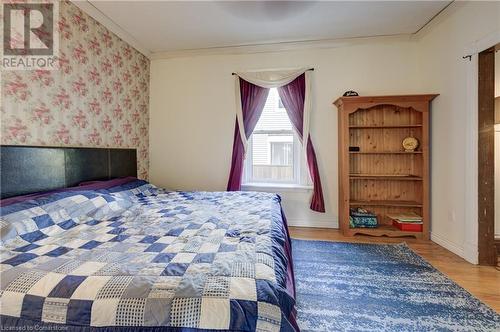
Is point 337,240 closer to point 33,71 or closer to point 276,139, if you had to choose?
point 276,139

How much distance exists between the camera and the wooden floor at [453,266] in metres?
1.73

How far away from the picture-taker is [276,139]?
339 cm

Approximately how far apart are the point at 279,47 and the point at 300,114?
974 mm

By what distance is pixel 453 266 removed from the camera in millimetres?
2109

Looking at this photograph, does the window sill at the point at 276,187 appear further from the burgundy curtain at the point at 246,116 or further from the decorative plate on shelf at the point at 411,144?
the decorative plate on shelf at the point at 411,144

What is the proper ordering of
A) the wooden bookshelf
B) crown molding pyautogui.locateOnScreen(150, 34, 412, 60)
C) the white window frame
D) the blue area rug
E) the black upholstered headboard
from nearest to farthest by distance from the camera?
1. the blue area rug
2. the black upholstered headboard
3. the wooden bookshelf
4. crown molding pyautogui.locateOnScreen(150, 34, 412, 60)
5. the white window frame

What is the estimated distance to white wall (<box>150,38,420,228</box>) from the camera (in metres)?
3.06

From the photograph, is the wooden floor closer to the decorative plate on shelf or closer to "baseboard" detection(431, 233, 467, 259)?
"baseboard" detection(431, 233, 467, 259)

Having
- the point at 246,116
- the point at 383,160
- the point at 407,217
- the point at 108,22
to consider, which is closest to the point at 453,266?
the point at 407,217

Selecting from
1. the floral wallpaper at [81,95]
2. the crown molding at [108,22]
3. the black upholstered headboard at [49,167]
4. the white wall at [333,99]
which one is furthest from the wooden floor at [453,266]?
the crown molding at [108,22]

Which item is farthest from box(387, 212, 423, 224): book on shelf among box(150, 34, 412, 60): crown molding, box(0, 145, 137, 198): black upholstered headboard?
box(0, 145, 137, 198): black upholstered headboard

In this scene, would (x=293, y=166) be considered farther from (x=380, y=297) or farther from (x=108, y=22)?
(x=108, y=22)

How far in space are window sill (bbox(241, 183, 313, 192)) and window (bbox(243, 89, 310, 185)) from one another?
0.21ft

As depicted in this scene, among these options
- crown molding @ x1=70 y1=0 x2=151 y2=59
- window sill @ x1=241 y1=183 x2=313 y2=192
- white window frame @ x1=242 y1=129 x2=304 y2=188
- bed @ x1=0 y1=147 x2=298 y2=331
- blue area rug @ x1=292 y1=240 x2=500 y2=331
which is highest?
crown molding @ x1=70 y1=0 x2=151 y2=59
